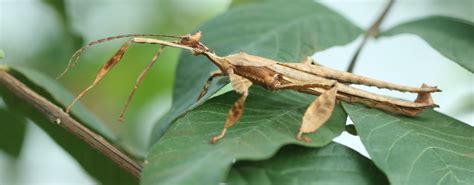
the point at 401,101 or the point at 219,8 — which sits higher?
the point at 219,8

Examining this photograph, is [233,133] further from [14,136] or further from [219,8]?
[219,8]

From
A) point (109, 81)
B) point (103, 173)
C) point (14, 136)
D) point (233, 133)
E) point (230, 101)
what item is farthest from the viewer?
point (109, 81)

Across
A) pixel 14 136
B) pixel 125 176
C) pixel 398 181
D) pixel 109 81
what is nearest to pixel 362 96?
pixel 398 181

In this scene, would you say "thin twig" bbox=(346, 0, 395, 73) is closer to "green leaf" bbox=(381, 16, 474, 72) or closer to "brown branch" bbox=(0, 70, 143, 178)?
"green leaf" bbox=(381, 16, 474, 72)

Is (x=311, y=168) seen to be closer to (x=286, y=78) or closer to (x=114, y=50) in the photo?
(x=286, y=78)

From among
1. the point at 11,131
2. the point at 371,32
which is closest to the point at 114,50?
the point at 11,131

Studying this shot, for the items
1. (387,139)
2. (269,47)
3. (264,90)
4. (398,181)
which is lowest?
(398,181)

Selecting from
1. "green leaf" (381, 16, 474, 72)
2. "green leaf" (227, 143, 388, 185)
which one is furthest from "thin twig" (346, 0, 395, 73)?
"green leaf" (227, 143, 388, 185)
